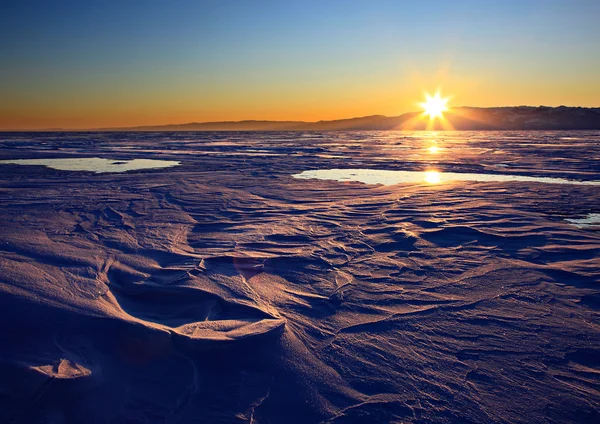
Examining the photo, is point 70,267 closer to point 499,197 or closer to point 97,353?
point 97,353

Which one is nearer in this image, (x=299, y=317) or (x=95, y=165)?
(x=299, y=317)

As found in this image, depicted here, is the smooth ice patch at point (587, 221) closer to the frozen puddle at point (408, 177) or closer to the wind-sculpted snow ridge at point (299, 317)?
the wind-sculpted snow ridge at point (299, 317)

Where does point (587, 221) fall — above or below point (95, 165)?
below

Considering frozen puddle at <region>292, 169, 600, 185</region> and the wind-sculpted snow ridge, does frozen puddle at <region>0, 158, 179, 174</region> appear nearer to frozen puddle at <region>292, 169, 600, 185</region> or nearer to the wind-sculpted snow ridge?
frozen puddle at <region>292, 169, 600, 185</region>

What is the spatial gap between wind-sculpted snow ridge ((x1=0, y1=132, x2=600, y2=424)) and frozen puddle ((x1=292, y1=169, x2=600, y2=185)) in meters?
3.94

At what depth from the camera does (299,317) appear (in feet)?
10.2

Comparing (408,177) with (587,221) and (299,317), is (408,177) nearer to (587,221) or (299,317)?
(587,221)

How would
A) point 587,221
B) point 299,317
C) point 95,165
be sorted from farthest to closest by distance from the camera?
point 95,165, point 587,221, point 299,317

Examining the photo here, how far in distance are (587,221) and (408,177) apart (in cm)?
546

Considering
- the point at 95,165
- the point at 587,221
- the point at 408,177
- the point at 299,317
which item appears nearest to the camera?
the point at 299,317

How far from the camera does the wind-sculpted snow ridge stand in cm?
219

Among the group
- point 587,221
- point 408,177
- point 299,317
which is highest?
point 408,177

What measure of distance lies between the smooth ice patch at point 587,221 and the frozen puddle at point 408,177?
148 inches

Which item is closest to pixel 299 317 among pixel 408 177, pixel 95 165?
pixel 408 177
